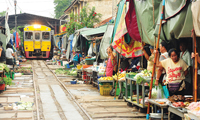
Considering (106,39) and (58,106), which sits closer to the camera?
(58,106)

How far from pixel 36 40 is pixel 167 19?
81.8ft

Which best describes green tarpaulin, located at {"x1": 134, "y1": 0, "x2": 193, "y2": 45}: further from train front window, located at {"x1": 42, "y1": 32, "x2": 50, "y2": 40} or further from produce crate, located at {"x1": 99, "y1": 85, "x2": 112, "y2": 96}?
train front window, located at {"x1": 42, "y1": 32, "x2": 50, "y2": 40}

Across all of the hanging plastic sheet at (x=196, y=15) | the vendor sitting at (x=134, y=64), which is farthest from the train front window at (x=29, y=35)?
the hanging plastic sheet at (x=196, y=15)

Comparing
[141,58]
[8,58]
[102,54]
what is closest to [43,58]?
[8,58]

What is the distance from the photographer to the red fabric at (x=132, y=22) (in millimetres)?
8906

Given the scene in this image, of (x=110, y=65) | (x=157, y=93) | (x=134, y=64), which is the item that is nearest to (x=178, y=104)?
(x=157, y=93)

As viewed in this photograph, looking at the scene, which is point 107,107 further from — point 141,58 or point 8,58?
point 8,58

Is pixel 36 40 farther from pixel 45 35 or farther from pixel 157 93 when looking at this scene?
pixel 157 93

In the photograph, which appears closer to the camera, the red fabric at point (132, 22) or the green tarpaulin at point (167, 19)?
the green tarpaulin at point (167, 19)

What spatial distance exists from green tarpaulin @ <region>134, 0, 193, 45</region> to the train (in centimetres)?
2268

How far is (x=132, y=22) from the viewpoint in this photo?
9000 mm

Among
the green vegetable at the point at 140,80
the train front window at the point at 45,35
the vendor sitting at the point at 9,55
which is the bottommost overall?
the green vegetable at the point at 140,80

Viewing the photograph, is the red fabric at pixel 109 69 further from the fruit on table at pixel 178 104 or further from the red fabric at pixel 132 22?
the fruit on table at pixel 178 104

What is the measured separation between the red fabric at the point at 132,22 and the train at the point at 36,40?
72.6ft
